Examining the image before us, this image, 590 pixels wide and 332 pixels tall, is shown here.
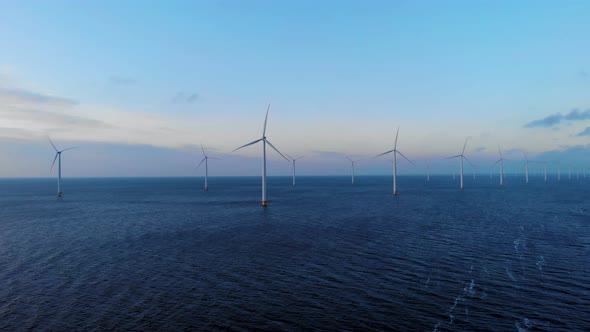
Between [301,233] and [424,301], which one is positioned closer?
[424,301]

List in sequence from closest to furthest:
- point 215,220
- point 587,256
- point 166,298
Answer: point 166,298 < point 587,256 < point 215,220

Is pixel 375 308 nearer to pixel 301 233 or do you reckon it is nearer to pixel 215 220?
pixel 301 233

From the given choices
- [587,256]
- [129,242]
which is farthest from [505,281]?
[129,242]

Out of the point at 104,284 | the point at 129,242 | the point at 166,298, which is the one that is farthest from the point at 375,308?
the point at 129,242

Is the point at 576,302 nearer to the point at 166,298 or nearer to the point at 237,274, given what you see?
the point at 237,274

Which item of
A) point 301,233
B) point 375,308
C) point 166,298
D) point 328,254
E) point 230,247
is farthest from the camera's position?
point 301,233

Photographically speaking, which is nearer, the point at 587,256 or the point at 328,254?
the point at 587,256

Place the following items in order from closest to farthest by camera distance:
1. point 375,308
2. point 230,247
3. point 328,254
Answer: point 375,308
point 328,254
point 230,247

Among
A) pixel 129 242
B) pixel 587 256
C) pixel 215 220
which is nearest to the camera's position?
pixel 587 256
